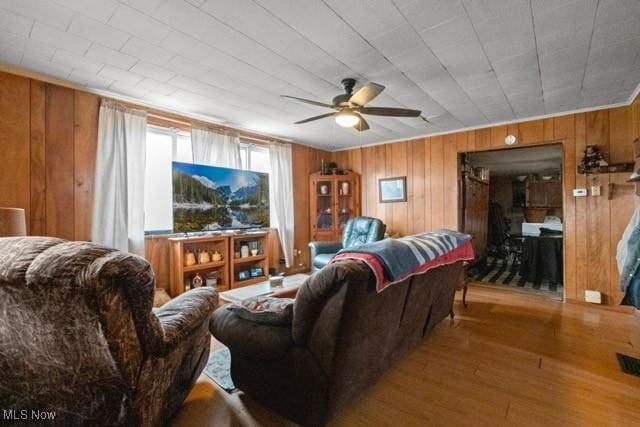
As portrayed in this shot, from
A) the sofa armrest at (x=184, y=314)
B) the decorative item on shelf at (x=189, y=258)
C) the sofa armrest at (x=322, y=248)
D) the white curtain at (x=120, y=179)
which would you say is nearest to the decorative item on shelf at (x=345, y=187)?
the sofa armrest at (x=322, y=248)

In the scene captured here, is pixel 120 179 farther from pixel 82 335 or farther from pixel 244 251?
pixel 82 335

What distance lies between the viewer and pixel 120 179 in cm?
305

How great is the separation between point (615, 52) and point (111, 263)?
3430 mm

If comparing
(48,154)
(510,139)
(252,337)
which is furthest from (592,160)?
(48,154)

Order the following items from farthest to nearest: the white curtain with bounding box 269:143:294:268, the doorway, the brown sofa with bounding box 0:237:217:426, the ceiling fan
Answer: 1. the white curtain with bounding box 269:143:294:268
2. the doorway
3. the ceiling fan
4. the brown sofa with bounding box 0:237:217:426

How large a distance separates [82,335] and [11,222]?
1.53m

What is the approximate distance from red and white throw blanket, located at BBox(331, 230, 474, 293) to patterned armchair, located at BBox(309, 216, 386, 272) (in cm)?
195

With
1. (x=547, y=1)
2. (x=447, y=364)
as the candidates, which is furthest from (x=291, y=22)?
(x=447, y=364)

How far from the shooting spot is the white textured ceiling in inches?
68.1

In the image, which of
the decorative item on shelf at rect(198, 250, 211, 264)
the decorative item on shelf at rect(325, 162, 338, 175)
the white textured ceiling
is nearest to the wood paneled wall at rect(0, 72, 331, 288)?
the white textured ceiling

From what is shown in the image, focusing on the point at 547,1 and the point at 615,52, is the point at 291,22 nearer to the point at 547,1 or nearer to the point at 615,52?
the point at 547,1

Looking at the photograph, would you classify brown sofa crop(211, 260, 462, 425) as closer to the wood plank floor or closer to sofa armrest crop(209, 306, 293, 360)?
sofa armrest crop(209, 306, 293, 360)

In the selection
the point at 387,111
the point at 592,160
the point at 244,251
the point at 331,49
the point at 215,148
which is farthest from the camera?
the point at 244,251

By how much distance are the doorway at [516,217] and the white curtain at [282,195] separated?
8.71ft
